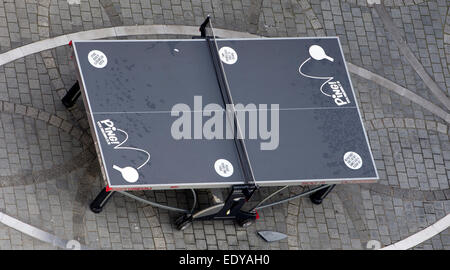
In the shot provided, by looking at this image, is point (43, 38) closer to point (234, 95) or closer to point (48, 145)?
point (48, 145)

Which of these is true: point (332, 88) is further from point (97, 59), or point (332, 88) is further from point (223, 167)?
point (97, 59)

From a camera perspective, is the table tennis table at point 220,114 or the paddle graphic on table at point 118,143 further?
the table tennis table at point 220,114

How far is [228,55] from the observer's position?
19.5 m

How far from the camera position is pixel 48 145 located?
19469 millimetres

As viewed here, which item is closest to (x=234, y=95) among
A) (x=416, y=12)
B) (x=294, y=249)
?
(x=294, y=249)

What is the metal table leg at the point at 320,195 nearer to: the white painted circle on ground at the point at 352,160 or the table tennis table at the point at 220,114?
the table tennis table at the point at 220,114

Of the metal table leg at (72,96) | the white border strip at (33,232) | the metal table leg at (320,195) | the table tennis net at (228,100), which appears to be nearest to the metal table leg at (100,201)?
the white border strip at (33,232)

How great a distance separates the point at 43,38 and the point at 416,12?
897 cm

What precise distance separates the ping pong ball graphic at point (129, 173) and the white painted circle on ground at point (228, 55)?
3.18m

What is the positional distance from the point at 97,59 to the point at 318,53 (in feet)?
14.9

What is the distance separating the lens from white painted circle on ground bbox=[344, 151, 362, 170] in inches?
744

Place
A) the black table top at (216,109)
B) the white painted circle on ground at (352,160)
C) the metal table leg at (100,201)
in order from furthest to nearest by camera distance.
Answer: the white painted circle on ground at (352,160) < the metal table leg at (100,201) < the black table top at (216,109)

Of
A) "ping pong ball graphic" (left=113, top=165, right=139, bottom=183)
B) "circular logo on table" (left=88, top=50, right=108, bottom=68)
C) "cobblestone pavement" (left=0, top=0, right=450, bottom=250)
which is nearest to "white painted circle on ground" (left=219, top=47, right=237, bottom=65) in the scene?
"circular logo on table" (left=88, top=50, right=108, bottom=68)

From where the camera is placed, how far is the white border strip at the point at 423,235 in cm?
2014
